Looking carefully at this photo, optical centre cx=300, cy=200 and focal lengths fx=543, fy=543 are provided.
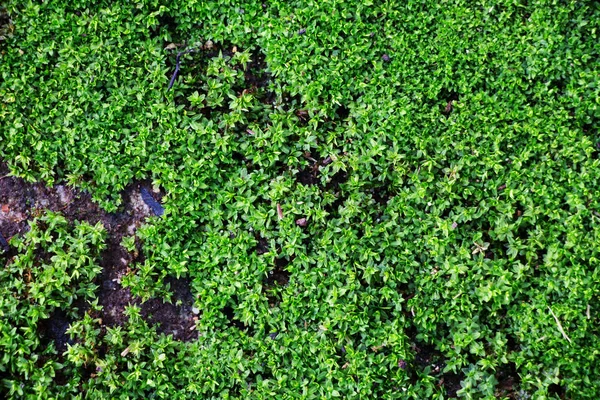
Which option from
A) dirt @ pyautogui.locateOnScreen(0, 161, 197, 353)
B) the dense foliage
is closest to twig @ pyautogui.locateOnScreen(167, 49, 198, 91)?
the dense foliage

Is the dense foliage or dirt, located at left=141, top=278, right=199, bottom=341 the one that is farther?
dirt, located at left=141, top=278, right=199, bottom=341

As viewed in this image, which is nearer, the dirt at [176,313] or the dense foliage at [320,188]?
the dense foliage at [320,188]

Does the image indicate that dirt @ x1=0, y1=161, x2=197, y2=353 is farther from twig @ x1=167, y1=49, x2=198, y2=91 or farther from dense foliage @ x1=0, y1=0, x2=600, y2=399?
twig @ x1=167, y1=49, x2=198, y2=91

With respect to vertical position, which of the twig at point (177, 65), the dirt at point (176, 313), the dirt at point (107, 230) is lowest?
the dirt at point (176, 313)

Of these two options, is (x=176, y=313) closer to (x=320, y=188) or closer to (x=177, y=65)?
(x=320, y=188)

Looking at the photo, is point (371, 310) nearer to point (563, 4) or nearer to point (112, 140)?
point (112, 140)

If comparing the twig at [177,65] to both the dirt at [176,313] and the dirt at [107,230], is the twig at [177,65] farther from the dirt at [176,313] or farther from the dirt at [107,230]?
the dirt at [176,313]

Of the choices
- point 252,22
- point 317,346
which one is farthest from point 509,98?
point 317,346

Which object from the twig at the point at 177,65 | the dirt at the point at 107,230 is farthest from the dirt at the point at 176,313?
the twig at the point at 177,65
